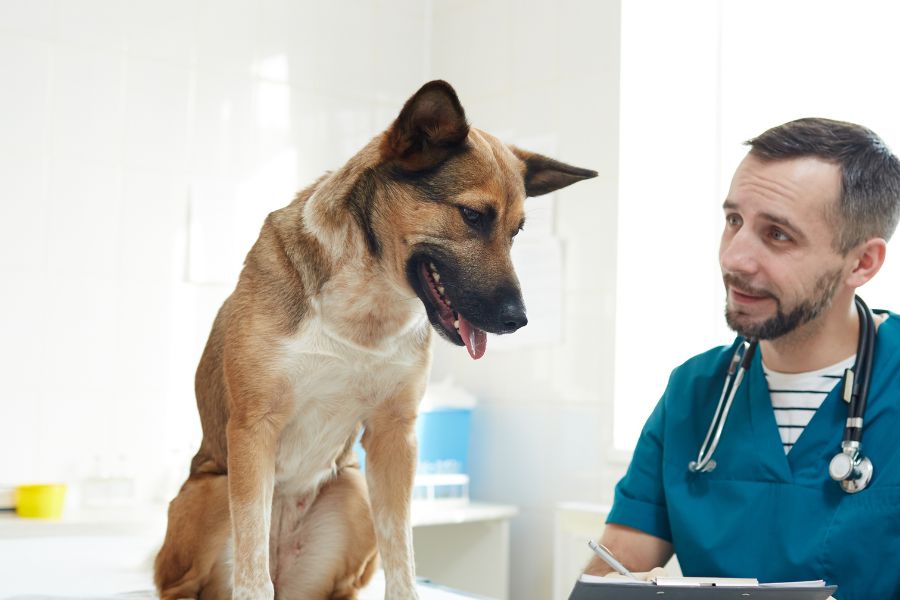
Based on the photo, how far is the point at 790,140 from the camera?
1.49m

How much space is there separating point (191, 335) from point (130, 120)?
2.34 feet

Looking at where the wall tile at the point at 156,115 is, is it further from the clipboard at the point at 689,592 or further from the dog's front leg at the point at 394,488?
the clipboard at the point at 689,592

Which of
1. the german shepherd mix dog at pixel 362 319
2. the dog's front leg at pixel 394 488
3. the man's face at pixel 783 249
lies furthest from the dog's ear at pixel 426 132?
the man's face at pixel 783 249

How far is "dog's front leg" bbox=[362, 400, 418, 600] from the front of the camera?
4.40ft

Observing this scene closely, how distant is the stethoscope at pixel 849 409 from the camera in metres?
1.40

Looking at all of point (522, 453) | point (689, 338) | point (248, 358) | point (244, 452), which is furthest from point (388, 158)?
point (522, 453)

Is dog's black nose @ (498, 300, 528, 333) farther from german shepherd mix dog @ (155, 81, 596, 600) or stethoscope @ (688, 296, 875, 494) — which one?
stethoscope @ (688, 296, 875, 494)

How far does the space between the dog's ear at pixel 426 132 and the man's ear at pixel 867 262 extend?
67 cm

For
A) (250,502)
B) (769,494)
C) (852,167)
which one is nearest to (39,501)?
(250,502)

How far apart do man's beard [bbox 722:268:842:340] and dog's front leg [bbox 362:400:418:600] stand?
21.3 inches

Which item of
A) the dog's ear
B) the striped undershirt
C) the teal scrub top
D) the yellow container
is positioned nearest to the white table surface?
the yellow container

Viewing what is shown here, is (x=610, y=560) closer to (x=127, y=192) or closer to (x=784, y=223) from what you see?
(x=784, y=223)

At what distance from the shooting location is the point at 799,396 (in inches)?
60.6

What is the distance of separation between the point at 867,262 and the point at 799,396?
0.76ft
